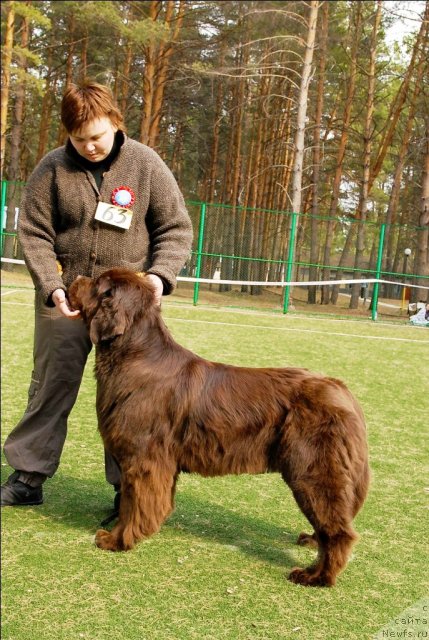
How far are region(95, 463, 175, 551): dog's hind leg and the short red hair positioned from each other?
167 centimetres

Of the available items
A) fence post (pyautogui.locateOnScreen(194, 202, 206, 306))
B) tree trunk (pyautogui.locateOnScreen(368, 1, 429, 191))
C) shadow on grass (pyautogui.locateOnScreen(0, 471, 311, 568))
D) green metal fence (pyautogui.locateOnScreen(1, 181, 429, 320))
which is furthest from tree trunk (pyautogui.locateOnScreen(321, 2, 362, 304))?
shadow on grass (pyautogui.locateOnScreen(0, 471, 311, 568))

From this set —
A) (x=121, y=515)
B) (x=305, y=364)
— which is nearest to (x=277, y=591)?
(x=121, y=515)

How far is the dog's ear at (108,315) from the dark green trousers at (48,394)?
0.48 m

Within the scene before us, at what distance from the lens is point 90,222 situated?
3.52m

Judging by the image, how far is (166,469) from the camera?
3160mm

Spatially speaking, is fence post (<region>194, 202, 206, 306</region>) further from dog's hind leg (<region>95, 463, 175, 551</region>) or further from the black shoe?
dog's hind leg (<region>95, 463, 175, 551</region>)

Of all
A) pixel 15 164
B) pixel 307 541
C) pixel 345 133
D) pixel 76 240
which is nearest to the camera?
pixel 307 541

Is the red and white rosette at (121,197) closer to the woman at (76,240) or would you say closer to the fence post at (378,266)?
the woman at (76,240)

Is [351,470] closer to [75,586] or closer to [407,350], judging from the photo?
[75,586]

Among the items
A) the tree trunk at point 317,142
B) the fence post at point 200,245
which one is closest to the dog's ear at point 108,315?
the fence post at point 200,245

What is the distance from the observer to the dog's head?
3.10 m

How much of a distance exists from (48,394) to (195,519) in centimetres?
105

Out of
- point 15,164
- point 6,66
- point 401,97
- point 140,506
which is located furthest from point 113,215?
point 401,97

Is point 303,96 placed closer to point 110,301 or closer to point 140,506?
point 110,301
